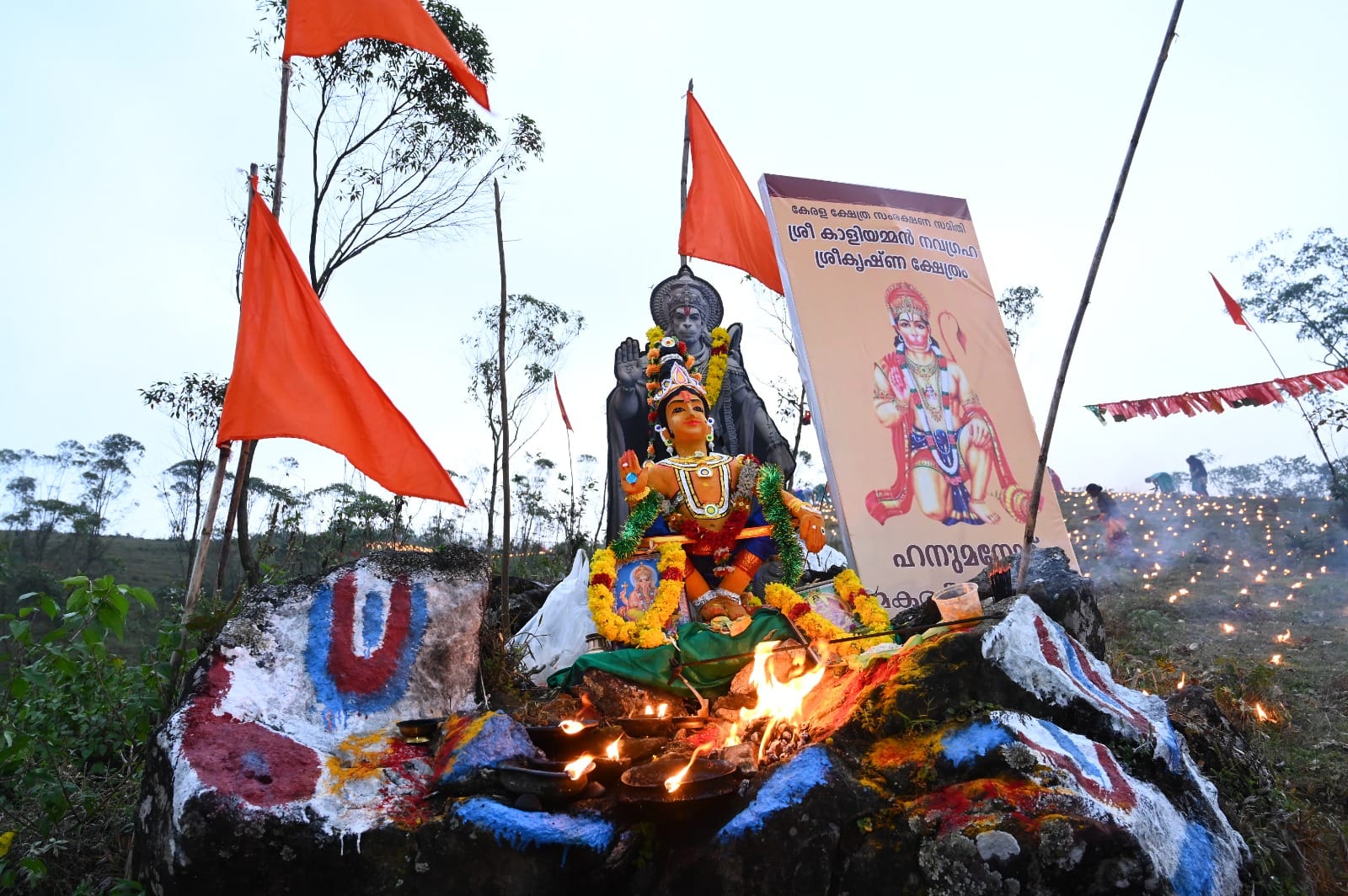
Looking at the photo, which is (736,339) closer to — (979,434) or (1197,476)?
(979,434)

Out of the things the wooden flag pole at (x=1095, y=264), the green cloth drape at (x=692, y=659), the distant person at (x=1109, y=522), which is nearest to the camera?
the wooden flag pole at (x=1095, y=264)

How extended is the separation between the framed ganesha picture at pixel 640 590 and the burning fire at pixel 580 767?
7.53ft

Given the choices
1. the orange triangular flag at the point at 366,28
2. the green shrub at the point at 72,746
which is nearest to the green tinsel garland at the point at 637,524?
the green shrub at the point at 72,746

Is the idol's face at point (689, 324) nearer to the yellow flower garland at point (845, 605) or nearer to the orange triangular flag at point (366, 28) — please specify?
the yellow flower garland at point (845, 605)

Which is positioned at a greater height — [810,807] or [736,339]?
[736,339]

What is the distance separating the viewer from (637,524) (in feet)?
18.4

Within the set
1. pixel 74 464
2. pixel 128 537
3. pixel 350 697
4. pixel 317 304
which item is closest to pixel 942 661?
pixel 350 697

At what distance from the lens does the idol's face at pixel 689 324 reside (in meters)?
7.22

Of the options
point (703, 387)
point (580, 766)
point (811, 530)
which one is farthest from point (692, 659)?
point (703, 387)

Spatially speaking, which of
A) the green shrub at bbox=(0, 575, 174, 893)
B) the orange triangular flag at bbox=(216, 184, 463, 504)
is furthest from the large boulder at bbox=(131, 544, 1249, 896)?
the orange triangular flag at bbox=(216, 184, 463, 504)

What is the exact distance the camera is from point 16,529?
105ft

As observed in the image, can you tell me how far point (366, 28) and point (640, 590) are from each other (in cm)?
392

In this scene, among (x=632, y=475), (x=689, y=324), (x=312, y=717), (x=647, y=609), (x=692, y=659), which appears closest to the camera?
(x=312, y=717)

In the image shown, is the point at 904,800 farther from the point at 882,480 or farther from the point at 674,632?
the point at 882,480
